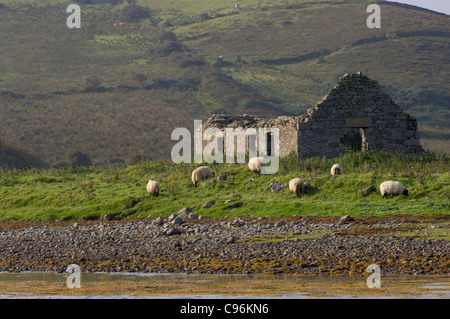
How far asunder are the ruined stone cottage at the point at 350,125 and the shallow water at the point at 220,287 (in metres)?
17.9

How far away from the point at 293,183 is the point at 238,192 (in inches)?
113

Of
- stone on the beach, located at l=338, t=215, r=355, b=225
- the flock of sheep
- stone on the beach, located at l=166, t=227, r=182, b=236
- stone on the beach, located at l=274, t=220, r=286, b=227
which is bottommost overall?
stone on the beach, located at l=166, t=227, r=182, b=236

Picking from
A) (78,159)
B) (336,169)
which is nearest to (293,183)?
(336,169)

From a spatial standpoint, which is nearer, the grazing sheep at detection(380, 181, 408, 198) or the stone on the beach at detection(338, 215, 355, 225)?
the stone on the beach at detection(338, 215, 355, 225)

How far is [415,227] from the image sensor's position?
19.5 m

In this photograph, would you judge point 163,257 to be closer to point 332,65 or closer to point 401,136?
point 401,136

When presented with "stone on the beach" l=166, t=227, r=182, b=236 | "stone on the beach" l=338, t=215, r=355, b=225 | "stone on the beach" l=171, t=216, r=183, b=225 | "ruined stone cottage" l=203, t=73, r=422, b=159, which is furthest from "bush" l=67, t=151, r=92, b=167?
"stone on the beach" l=338, t=215, r=355, b=225

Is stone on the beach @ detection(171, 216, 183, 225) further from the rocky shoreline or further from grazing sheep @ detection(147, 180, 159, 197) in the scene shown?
grazing sheep @ detection(147, 180, 159, 197)

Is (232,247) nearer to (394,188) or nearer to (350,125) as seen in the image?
(394,188)

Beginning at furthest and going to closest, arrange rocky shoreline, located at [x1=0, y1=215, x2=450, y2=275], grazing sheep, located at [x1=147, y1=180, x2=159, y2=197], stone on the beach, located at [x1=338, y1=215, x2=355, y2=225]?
grazing sheep, located at [x1=147, y1=180, x2=159, y2=197] → stone on the beach, located at [x1=338, y1=215, x2=355, y2=225] → rocky shoreline, located at [x1=0, y1=215, x2=450, y2=275]

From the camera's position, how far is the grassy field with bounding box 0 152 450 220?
2406 centimetres

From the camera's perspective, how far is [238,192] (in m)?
28.2

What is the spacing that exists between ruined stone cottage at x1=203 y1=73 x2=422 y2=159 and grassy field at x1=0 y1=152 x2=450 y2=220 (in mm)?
1258

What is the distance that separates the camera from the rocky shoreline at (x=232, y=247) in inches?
601
